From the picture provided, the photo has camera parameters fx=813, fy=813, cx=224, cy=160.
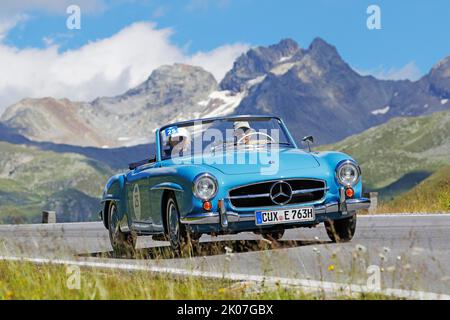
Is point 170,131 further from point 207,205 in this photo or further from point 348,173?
point 348,173

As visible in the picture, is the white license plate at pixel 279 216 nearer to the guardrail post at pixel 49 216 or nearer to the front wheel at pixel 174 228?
the front wheel at pixel 174 228

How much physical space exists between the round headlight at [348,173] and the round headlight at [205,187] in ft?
5.11

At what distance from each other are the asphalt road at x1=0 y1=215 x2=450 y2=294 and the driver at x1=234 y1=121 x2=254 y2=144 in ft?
4.81

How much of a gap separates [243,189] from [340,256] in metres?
1.52

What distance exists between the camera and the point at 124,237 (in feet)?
40.3

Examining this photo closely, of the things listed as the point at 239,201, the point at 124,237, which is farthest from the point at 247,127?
the point at 124,237

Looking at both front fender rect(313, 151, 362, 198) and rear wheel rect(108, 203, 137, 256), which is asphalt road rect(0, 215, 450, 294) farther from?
front fender rect(313, 151, 362, 198)

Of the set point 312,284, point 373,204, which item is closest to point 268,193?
point 312,284

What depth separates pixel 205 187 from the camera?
9.66 metres

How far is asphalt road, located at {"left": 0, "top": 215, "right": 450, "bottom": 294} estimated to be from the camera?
679cm

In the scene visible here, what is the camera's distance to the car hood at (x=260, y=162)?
9836 millimetres
